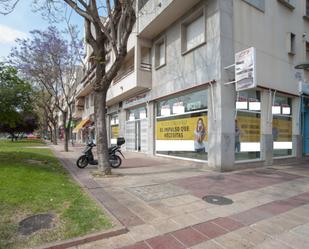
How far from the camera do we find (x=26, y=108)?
1366 centimetres

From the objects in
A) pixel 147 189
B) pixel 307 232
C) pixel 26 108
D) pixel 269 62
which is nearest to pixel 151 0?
pixel 269 62

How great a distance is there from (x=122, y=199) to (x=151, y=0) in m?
10.7

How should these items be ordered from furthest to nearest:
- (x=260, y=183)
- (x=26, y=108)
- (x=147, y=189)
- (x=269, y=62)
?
(x=26, y=108), (x=269, y=62), (x=260, y=183), (x=147, y=189)

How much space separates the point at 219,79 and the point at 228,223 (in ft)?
20.6

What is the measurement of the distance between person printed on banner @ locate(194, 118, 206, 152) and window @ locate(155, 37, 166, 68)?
470 cm

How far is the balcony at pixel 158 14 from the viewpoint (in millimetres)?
11133


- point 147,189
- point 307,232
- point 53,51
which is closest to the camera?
point 307,232

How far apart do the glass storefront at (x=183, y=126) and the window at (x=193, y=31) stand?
2.18 m

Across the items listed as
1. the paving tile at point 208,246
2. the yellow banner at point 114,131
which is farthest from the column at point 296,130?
the yellow banner at point 114,131

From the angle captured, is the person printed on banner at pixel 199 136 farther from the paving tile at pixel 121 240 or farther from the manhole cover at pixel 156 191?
the paving tile at pixel 121 240

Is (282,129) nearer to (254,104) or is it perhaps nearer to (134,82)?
(254,104)

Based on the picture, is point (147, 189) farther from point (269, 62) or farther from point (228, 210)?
point (269, 62)

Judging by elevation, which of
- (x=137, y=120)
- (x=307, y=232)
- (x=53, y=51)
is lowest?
(x=307, y=232)

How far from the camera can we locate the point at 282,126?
12508 mm
